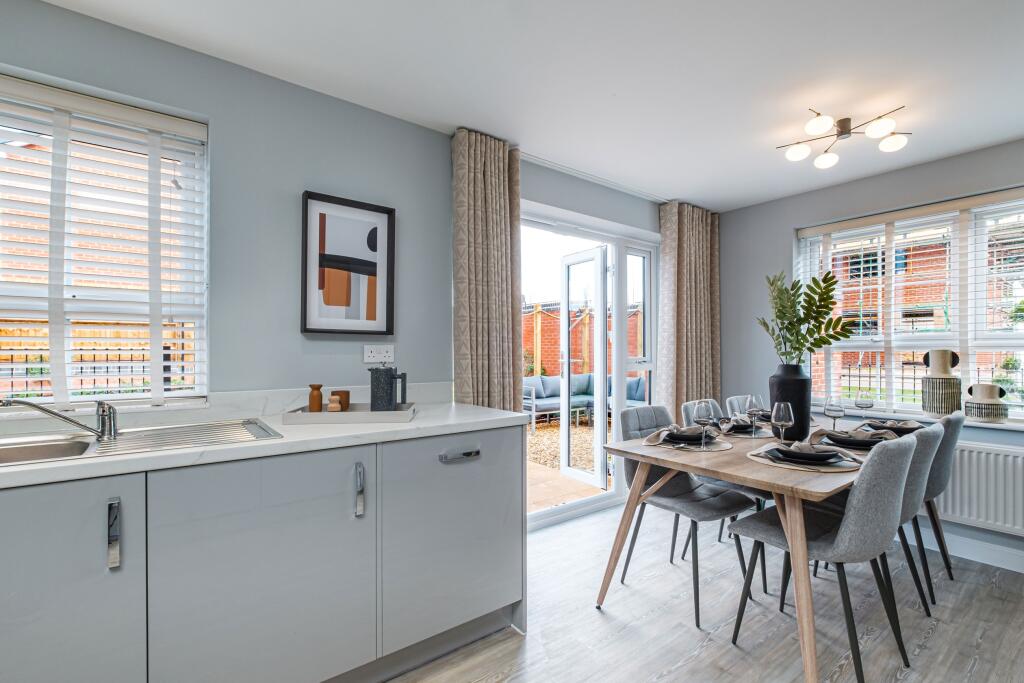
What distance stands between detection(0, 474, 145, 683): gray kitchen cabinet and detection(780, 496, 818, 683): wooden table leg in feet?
6.66

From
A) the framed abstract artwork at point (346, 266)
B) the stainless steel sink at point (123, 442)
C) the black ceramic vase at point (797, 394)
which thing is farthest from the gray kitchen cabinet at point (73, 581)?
the black ceramic vase at point (797, 394)

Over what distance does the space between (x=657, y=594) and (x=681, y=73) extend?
2458 millimetres

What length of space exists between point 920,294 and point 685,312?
1.52m

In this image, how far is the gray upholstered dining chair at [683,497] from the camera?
2.16 m

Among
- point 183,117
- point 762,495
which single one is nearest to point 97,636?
point 183,117

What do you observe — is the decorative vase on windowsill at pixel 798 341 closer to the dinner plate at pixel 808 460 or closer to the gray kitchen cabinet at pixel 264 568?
the dinner plate at pixel 808 460

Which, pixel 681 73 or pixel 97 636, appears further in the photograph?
pixel 681 73

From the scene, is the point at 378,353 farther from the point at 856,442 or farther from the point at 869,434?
the point at 869,434

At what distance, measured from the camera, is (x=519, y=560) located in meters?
2.06

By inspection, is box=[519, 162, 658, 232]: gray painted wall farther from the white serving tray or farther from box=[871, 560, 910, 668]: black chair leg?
box=[871, 560, 910, 668]: black chair leg

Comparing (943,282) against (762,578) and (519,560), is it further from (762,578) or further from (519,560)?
(519,560)

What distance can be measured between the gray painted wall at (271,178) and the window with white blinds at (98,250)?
96mm

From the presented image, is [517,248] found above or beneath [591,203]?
beneath

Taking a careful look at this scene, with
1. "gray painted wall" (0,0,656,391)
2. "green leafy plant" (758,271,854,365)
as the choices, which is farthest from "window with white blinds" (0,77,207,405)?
"green leafy plant" (758,271,854,365)
